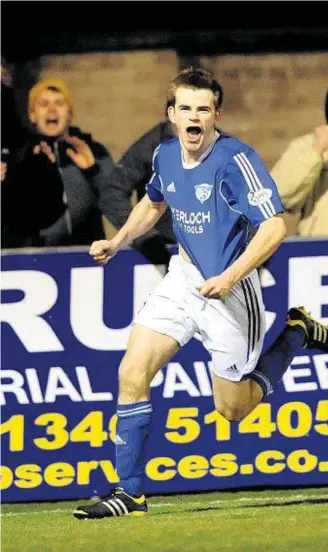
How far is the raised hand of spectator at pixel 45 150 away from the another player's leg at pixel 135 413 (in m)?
2.32

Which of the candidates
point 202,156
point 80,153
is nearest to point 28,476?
point 80,153

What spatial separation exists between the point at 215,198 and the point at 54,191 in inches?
87.0

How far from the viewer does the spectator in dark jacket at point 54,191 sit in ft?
34.1

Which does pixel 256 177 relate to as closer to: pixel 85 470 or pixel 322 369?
pixel 322 369

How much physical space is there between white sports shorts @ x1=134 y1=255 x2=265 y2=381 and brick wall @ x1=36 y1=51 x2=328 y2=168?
10.3 feet

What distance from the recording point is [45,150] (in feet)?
34.4

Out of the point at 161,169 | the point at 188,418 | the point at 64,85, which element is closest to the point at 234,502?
the point at 188,418

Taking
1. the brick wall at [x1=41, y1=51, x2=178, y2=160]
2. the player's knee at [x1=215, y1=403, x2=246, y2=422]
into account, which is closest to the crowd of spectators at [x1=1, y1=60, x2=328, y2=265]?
the brick wall at [x1=41, y1=51, x2=178, y2=160]

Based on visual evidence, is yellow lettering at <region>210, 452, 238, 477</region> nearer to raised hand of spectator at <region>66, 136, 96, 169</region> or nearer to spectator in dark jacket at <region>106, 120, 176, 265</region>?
spectator in dark jacket at <region>106, 120, 176, 265</region>

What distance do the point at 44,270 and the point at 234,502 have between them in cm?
173

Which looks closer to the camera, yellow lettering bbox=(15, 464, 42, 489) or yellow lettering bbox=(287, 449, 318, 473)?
yellow lettering bbox=(15, 464, 42, 489)

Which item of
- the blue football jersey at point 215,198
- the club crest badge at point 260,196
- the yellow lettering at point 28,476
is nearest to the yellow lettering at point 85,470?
the yellow lettering at point 28,476

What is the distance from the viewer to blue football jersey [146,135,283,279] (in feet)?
27.2

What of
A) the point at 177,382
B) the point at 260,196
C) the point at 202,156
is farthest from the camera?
the point at 177,382
